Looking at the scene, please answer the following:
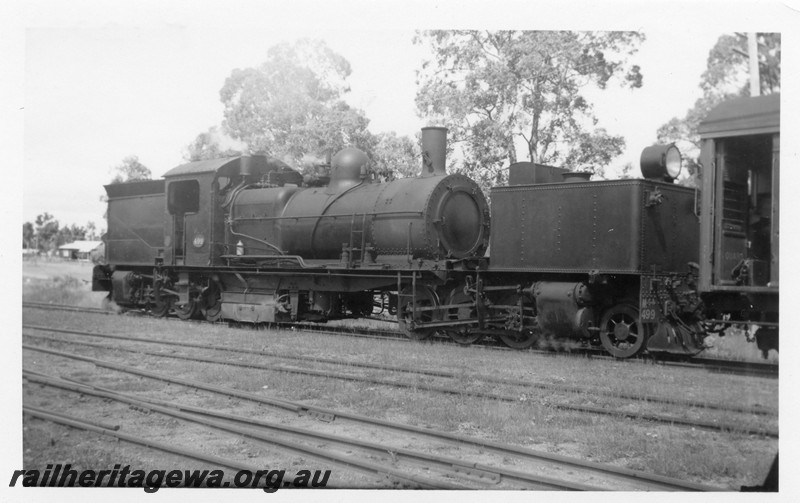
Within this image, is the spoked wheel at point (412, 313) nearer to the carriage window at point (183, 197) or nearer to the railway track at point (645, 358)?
the railway track at point (645, 358)

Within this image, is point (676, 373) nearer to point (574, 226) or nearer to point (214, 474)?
point (574, 226)

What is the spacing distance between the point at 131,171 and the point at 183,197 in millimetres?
1953

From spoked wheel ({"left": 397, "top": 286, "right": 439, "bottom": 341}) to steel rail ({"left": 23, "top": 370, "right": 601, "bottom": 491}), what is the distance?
213 inches

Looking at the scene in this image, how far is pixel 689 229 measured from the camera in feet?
34.4

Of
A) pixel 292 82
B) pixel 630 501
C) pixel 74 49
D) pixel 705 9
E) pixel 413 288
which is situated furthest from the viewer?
pixel 292 82

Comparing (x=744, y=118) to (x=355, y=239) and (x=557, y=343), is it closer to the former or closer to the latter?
(x=557, y=343)

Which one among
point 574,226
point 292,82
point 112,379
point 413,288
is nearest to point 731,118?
point 574,226

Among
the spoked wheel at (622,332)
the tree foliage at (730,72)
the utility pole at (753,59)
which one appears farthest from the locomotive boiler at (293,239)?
the utility pole at (753,59)

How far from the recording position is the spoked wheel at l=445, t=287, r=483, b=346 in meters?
11.6

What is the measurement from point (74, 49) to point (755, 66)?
7387 mm

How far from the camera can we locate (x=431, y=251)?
11.8 meters

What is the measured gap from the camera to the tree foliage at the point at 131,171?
1073 cm

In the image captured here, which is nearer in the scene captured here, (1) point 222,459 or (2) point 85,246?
(1) point 222,459

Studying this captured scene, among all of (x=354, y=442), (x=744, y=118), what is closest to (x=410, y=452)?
(x=354, y=442)
